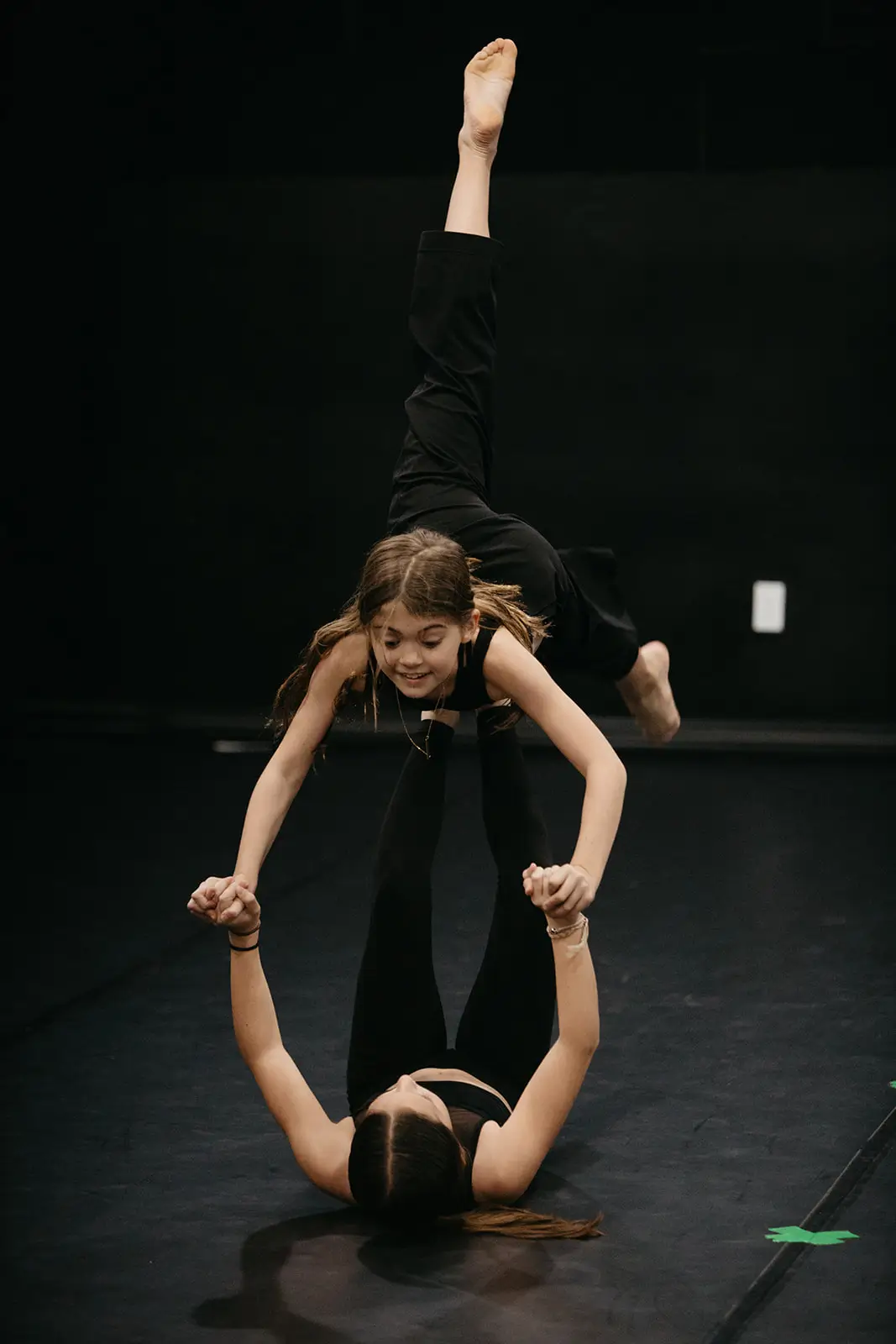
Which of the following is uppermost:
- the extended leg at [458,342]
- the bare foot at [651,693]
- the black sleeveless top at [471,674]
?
the extended leg at [458,342]

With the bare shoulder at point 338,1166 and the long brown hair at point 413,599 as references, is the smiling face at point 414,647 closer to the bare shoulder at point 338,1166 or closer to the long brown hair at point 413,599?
the long brown hair at point 413,599

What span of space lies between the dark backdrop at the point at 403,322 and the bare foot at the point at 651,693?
8.57ft

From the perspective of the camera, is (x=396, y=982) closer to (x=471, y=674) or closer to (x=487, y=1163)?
(x=487, y=1163)

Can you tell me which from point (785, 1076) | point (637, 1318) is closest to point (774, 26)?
point (785, 1076)

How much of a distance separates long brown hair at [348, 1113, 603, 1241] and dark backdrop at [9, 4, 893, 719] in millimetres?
3813

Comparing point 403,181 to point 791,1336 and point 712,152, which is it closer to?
point 712,152

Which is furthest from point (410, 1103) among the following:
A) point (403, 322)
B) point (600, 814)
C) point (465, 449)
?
point (403, 322)

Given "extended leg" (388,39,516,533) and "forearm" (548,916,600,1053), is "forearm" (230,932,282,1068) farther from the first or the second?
"extended leg" (388,39,516,533)

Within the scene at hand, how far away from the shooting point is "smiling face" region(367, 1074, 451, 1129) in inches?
88.8

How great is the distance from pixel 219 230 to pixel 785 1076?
4018 millimetres

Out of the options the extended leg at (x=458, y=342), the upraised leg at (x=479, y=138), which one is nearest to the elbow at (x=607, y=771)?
the extended leg at (x=458, y=342)

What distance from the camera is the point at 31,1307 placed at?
2186 mm

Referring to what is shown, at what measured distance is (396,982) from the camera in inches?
98.4

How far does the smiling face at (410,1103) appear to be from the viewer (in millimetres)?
2256
